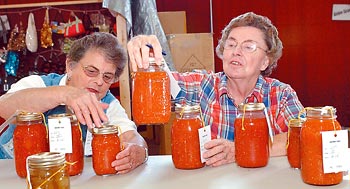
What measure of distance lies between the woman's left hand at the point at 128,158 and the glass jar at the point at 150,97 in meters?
0.10

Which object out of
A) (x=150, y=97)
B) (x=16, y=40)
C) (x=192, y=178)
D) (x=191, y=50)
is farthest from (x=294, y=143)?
(x=16, y=40)

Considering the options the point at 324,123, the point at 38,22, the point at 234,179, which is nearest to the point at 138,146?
the point at 234,179

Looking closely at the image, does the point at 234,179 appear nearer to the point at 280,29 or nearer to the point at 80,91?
the point at 80,91

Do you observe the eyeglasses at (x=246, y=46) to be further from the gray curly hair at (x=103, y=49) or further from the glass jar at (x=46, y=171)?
the glass jar at (x=46, y=171)

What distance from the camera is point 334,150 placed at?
1242mm

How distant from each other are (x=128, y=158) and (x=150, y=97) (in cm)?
20

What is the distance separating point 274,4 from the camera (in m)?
4.03

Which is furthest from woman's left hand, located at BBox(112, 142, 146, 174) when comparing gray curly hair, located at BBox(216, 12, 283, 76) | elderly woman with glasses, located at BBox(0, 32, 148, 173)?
gray curly hair, located at BBox(216, 12, 283, 76)

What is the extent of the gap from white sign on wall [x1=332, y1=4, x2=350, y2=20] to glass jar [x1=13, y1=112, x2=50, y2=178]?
315 centimetres

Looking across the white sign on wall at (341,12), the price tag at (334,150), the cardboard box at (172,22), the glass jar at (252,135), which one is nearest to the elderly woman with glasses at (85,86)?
the glass jar at (252,135)

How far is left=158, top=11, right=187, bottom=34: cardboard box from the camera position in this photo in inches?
140

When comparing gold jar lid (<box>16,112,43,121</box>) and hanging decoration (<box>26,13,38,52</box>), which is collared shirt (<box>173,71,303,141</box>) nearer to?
gold jar lid (<box>16,112,43,121</box>)

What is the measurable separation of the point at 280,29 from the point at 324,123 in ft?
9.56

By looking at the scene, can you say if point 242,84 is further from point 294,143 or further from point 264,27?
point 294,143
